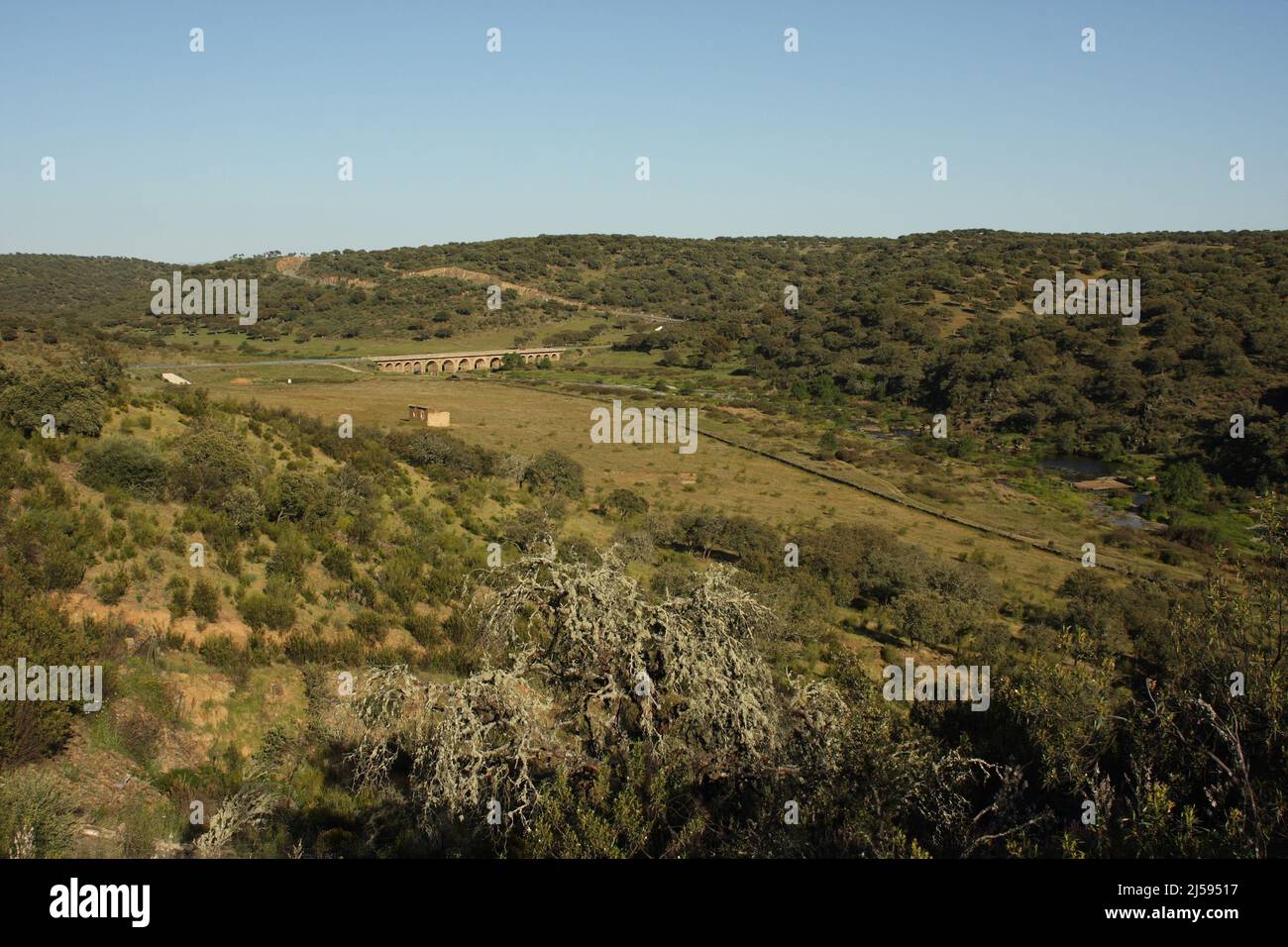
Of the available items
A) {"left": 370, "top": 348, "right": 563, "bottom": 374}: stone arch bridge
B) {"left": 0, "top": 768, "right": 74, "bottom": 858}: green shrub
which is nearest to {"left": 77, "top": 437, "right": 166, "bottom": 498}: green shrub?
{"left": 0, "top": 768, "right": 74, "bottom": 858}: green shrub

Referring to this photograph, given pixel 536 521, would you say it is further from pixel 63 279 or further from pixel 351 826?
pixel 63 279

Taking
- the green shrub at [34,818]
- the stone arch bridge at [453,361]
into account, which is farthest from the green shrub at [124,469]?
the stone arch bridge at [453,361]

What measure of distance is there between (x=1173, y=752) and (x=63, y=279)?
170 meters

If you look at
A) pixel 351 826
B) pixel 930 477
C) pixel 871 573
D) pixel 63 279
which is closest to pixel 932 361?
pixel 930 477

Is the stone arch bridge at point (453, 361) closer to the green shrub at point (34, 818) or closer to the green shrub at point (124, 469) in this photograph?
the green shrub at point (124, 469)

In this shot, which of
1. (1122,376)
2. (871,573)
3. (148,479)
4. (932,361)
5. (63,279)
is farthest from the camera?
(63,279)

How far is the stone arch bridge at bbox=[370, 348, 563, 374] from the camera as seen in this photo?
261 ft

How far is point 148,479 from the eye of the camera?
60.6 ft

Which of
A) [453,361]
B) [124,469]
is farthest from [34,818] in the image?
[453,361]

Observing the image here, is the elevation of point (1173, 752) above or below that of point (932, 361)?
below

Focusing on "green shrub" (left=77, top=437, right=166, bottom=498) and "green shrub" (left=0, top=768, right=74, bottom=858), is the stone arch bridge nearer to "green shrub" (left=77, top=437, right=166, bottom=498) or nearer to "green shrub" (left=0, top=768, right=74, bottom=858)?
"green shrub" (left=77, top=437, right=166, bottom=498)

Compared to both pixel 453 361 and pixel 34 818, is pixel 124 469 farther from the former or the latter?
pixel 453 361

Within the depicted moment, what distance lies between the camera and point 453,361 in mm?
84188
